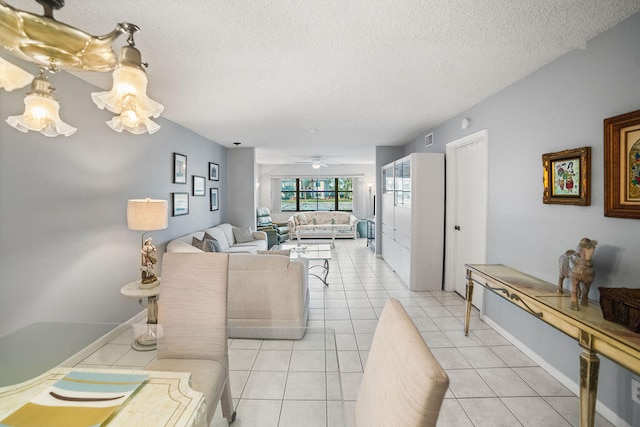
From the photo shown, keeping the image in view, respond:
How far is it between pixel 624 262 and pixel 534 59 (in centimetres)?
153

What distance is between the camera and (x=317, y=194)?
1018 cm

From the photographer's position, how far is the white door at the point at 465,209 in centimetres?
341

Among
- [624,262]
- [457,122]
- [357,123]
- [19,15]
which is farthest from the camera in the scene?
[357,123]

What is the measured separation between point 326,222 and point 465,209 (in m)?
5.91

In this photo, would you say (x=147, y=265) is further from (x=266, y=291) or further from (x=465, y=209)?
(x=465, y=209)

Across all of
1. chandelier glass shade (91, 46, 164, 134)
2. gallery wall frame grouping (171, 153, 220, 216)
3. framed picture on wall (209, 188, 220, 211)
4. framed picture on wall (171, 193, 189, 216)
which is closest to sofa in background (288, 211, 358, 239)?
framed picture on wall (209, 188, 220, 211)

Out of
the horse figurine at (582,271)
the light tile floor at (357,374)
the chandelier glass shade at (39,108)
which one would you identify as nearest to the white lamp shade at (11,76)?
the chandelier glass shade at (39,108)

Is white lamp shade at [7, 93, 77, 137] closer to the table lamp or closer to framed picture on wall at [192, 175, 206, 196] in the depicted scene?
the table lamp

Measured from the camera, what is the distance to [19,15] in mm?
777

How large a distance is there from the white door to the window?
240 inches

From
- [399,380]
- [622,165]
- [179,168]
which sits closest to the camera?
[399,380]

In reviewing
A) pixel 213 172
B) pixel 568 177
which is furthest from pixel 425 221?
pixel 213 172

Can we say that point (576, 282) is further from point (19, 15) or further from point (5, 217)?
point (5, 217)

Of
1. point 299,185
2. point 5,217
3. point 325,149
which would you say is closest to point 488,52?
point 5,217
